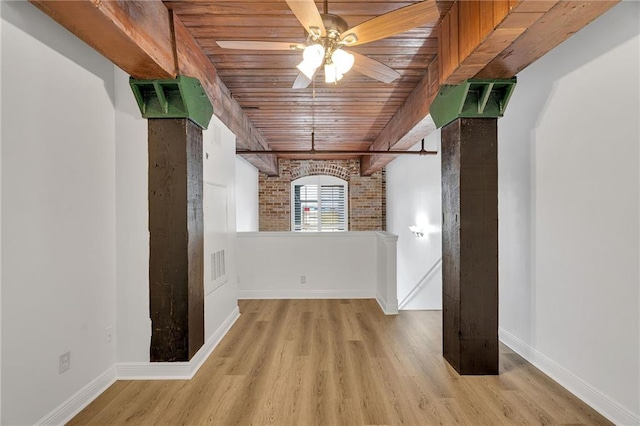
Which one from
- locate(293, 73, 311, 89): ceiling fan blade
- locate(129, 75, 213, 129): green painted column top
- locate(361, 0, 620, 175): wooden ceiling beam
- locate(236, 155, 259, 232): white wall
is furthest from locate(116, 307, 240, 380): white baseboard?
locate(236, 155, 259, 232): white wall

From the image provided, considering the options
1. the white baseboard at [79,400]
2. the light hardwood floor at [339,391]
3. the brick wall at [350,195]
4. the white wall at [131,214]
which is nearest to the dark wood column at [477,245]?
the light hardwood floor at [339,391]

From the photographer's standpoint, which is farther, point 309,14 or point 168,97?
point 168,97

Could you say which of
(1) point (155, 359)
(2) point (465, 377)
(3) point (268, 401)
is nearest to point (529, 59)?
(2) point (465, 377)

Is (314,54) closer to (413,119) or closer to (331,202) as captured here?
(413,119)

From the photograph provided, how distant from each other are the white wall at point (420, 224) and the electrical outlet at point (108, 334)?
3.89 meters

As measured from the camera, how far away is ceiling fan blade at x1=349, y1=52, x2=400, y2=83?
1945 mm

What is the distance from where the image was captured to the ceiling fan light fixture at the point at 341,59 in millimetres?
1714

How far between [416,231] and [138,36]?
442 cm

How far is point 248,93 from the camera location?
3355 mm

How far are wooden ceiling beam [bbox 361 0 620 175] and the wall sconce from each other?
8.61ft

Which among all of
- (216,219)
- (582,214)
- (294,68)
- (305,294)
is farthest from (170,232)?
(582,214)

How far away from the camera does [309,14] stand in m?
1.53

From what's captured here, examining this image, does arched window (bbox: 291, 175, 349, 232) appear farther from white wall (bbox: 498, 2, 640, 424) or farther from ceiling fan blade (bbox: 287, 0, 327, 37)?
ceiling fan blade (bbox: 287, 0, 327, 37)

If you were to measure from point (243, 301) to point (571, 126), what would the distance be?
4.08m
